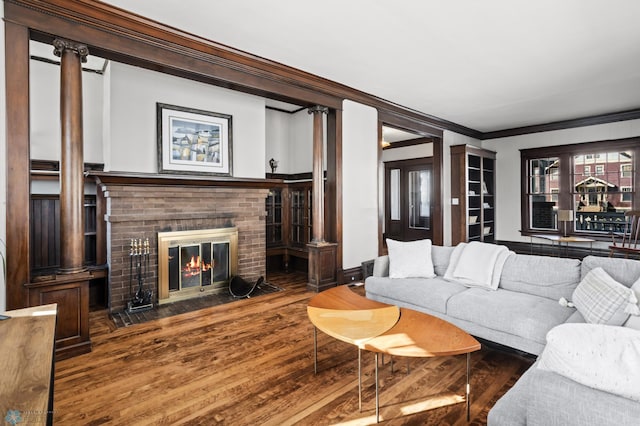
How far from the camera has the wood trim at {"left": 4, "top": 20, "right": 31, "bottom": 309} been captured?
2479mm

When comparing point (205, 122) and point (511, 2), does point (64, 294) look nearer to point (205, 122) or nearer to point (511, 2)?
point (205, 122)

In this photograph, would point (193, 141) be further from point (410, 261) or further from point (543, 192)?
point (543, 192)

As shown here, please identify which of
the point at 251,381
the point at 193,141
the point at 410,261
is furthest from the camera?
the point at 193,141

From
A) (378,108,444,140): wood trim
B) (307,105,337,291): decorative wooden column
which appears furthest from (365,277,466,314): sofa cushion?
(378,108,444,140): wood trim

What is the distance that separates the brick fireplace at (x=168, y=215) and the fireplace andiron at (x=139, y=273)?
0.14 ft

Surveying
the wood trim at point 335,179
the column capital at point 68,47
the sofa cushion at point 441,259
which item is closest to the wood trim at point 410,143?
the wood trim at point 335,179

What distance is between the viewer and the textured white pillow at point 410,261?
3458 millimetres

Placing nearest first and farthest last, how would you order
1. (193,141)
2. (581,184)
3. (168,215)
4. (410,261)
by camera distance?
(410,261), (168,215), (193,141), (581,184)

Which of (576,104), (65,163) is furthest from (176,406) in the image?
(576,104)

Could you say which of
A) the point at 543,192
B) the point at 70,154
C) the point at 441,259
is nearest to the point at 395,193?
the point at 543,192

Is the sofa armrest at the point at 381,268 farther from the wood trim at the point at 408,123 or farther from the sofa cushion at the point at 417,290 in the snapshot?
the wood trim at the point at 408,123

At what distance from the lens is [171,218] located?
4102 mm

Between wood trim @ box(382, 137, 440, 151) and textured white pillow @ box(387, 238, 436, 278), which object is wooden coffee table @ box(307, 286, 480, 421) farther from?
wood trim @ box(382, 137, 440, 151)

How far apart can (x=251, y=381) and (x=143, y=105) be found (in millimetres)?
3280
